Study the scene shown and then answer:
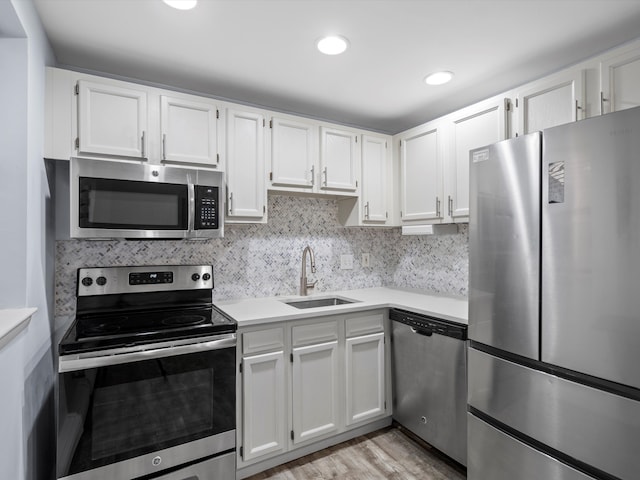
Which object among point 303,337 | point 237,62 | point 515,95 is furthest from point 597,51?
point 303,337

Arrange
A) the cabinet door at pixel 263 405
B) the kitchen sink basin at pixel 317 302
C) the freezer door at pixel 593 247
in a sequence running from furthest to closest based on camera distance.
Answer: the kitchen sink basin at pixel 317 302
the cabinet door at pixel 263 405
the freezer door at pixel 593 247

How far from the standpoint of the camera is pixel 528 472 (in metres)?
1.45

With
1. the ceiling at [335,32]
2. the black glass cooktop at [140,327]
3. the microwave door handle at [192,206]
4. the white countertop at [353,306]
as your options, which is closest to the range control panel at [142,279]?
the black glass cooktop at [140,327]

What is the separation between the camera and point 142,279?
207 cm

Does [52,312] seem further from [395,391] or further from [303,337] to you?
[395,391]

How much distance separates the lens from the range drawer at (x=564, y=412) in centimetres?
118

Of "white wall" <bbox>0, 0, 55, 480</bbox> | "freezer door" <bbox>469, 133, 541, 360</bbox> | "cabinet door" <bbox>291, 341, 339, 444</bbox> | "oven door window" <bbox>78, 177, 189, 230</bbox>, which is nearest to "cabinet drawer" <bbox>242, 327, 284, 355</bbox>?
"cabinet door" <bbox>291, 341, 339, 444</bbox>

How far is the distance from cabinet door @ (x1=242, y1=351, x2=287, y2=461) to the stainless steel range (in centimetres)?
13

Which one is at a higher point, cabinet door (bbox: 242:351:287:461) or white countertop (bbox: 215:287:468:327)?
white countertop (bbox: 215:287:468:327)

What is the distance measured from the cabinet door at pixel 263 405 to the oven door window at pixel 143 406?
14 cm

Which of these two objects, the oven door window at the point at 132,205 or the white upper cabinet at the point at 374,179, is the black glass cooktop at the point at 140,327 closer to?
the oven door window at the point at 132,205

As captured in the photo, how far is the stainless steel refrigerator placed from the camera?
1.18m

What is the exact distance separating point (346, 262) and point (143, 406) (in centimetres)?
182

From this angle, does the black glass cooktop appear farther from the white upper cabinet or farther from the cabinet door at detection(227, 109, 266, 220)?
the white upper cabinet
